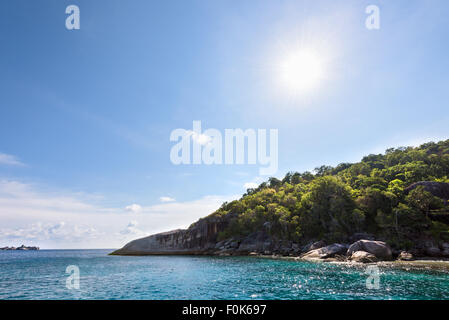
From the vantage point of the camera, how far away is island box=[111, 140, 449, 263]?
49344 millimetres

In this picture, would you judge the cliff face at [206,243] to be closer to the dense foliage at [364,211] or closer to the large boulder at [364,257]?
the dense foliage at [364,211]

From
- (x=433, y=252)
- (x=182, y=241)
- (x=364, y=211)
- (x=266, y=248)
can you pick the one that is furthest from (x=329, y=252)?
(x=182, y=241)

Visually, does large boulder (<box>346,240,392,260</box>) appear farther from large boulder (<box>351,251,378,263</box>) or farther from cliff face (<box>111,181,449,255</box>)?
cliff face (<box>111,181,449,255</box>)

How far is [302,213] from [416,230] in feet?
98.0

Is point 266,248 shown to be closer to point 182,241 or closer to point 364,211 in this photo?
point 364,211

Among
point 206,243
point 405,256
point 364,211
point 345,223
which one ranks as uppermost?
point 364,211

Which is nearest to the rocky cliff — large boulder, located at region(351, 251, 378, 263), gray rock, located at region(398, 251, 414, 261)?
large boulder, located at region(351, 251, 378, 263)

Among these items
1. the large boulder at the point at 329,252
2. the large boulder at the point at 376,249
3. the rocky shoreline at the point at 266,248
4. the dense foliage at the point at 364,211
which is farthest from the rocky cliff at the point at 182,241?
the large boulder at the point at 376,249

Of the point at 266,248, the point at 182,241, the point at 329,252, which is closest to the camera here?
the point at 329,252

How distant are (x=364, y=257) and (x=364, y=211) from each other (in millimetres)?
26927

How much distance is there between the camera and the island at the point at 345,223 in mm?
49344

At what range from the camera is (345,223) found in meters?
63.0
